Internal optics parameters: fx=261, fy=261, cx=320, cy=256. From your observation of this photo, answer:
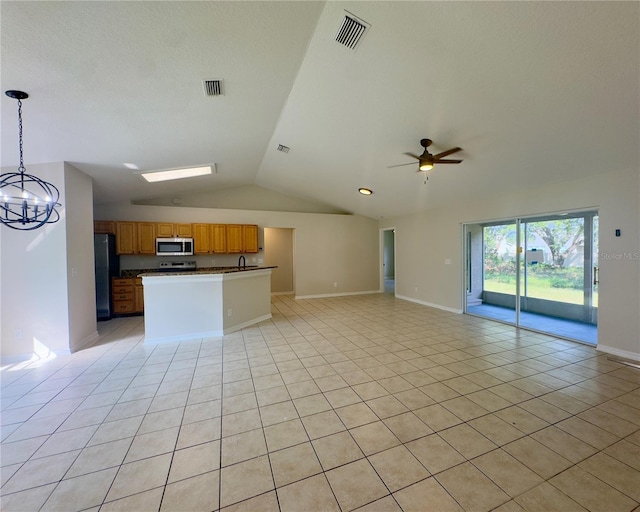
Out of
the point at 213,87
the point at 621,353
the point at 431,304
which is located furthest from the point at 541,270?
the point at 213,87

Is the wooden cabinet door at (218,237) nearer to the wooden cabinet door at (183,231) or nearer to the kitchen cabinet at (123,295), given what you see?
the wooden cabinet door at (183,231)

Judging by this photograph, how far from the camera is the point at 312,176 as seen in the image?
595 cm

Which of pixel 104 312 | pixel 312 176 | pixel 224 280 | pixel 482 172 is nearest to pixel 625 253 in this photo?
pixel 482 172

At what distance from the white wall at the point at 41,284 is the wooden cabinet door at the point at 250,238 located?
140 inches

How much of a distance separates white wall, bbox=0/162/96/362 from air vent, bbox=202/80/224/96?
258cm

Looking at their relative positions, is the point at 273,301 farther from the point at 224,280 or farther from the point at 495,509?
the point at 495,509

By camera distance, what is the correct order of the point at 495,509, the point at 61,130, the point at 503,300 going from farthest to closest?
1. the point at 503,300
2. the point at 61,130
3. the point at 495,509

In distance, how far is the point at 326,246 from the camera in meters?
8.20

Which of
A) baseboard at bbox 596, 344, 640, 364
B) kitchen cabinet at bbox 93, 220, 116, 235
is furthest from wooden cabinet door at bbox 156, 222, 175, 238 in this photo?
baseboard at bbox 596, 344, 640, 364

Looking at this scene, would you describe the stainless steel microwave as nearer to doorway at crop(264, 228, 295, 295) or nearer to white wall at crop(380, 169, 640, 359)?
doorway at crop(264, 228, 295, 295)

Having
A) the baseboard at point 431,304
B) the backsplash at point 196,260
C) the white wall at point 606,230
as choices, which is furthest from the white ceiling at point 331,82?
the baseboard at point 431,304

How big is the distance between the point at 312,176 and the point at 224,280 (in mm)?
3044

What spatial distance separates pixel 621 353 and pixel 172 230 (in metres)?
8.34

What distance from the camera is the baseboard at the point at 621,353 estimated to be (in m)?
3.35
